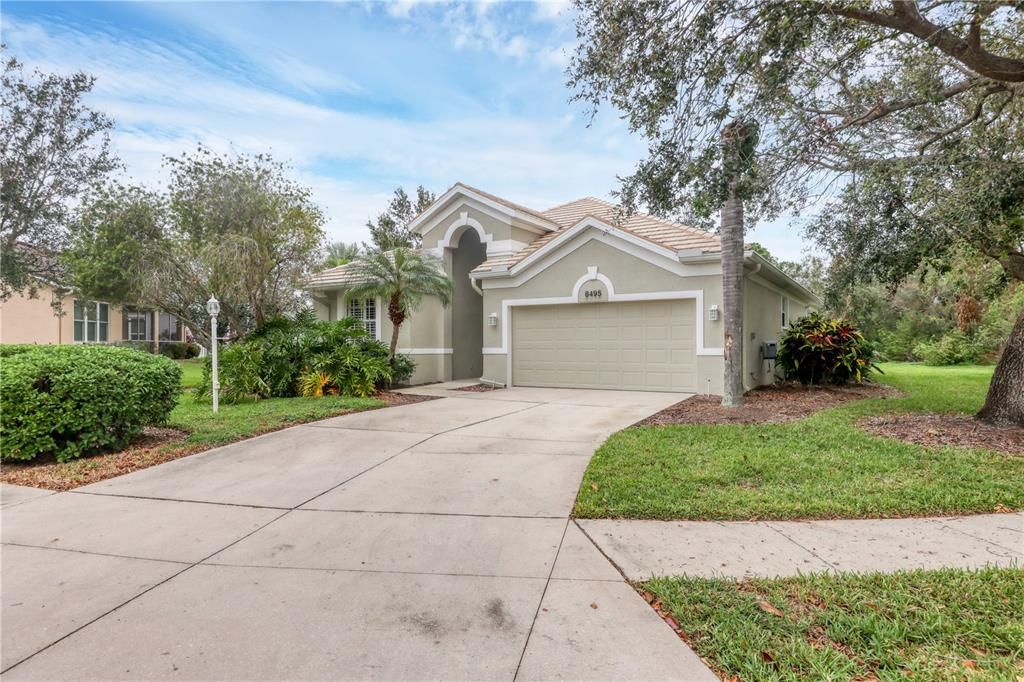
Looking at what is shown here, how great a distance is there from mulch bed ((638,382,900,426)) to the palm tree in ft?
21.8

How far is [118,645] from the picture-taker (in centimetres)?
267

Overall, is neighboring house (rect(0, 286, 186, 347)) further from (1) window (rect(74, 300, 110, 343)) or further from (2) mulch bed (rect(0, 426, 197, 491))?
(2) mulch bed (rect(0, 426, 197, 491))

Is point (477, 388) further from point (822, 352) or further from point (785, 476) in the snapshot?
point (785, 476)

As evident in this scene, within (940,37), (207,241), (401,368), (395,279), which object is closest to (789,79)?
(940,37)

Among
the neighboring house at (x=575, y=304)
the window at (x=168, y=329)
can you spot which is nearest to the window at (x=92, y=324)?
the window at (x=168, y=329)

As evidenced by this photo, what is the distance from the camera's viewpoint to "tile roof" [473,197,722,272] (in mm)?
12039

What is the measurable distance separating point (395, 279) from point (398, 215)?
23.7m

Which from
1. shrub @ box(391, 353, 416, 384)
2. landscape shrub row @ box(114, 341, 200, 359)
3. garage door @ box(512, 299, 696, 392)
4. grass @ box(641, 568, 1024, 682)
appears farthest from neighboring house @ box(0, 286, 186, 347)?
grass @ box(641, 568, 1024, 682)

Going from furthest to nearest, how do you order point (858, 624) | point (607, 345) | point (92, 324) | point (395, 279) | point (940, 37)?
point (92, 324) → point (607, 345) → point (395, 279) → point (940, 37) → point (858, 624)

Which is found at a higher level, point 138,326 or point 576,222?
point 576,222

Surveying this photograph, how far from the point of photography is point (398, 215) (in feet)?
114

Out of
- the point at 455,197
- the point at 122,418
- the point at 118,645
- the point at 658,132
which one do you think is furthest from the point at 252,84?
the point at 118,645

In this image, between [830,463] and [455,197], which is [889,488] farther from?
[455,197]

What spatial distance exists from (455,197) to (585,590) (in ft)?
46.1
